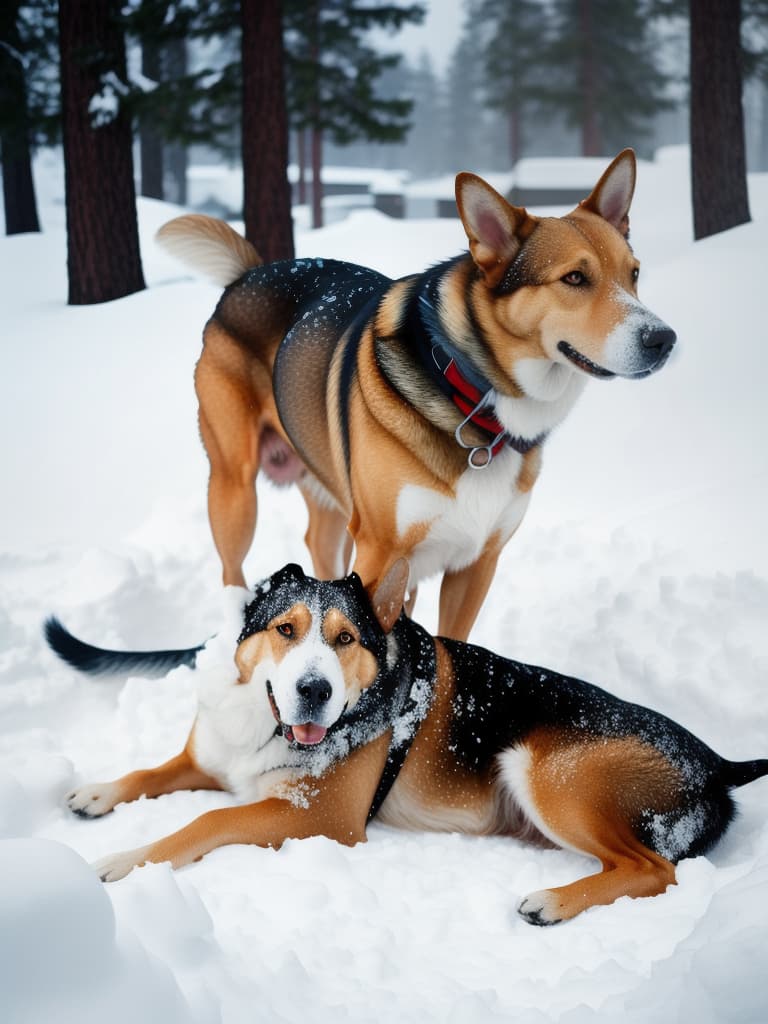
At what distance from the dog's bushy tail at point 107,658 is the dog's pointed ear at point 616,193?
2178mm

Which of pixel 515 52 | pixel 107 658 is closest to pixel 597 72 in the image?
pixel 515 52

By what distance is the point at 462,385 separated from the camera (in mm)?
3252

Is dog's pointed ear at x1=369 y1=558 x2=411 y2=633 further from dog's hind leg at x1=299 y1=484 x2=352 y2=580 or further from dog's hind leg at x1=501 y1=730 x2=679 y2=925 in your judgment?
dog's hind leg at x1=299 y1=484 x2=352 y2=580

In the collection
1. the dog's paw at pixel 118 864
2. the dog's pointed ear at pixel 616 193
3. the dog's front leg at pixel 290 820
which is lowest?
the dog's paw at pixel 118 864

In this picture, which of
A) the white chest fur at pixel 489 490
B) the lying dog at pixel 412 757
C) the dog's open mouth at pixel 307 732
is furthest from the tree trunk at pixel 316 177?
the dog's open mouth at pixel 307 732

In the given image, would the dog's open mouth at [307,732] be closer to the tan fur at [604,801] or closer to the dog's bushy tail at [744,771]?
the tan fur at [604,801]

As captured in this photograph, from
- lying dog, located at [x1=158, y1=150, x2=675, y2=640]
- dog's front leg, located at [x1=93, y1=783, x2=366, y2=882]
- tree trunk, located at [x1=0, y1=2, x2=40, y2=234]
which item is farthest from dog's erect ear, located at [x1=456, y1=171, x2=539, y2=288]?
tree trunk, located at [x1=0, y1=2, x2=40, y2=234]

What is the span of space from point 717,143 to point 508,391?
5764mm

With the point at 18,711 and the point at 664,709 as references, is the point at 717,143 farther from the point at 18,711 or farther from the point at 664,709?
the point at 18,711

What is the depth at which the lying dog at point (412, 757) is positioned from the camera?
265 cm

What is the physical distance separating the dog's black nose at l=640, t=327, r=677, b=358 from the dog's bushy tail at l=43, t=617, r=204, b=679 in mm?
2011

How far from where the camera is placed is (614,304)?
2.86 m

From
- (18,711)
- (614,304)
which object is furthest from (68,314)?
(614,304)

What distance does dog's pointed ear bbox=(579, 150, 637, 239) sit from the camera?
3174mm
